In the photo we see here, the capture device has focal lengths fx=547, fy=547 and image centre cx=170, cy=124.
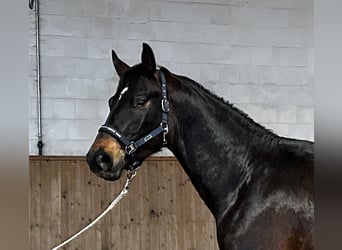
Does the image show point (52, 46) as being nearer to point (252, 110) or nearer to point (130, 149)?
point (252, 110)

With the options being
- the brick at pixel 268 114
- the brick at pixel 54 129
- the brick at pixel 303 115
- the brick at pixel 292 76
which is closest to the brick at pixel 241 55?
the brick at pixel 292 76

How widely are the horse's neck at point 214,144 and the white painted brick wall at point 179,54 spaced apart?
250 cm

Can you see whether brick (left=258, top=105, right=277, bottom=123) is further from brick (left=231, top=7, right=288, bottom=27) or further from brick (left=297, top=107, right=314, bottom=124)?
brick (left=231, top=7, right=288, bottom=27)

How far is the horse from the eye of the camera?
1.79m

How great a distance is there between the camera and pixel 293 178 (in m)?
1.79

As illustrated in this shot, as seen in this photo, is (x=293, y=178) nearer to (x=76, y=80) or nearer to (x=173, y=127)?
(x=173, y=127)

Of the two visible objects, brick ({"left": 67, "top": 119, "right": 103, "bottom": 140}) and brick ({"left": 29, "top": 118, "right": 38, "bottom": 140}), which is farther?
brick ({"left": 67, "top": 119, "right": 103, "bottom": 140})

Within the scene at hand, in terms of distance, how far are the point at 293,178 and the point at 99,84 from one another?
305cm

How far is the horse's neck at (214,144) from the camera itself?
6.29 feet

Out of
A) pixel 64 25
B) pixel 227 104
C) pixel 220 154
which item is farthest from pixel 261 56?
pixel 220 154

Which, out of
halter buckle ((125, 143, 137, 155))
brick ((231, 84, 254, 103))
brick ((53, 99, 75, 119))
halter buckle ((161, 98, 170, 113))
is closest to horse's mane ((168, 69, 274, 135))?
halter buckle ((161, 98, 170, 113))

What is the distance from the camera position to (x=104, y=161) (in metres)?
2.03

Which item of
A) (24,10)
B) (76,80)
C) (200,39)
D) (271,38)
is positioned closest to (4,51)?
(24,10)

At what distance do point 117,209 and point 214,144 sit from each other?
277cm
